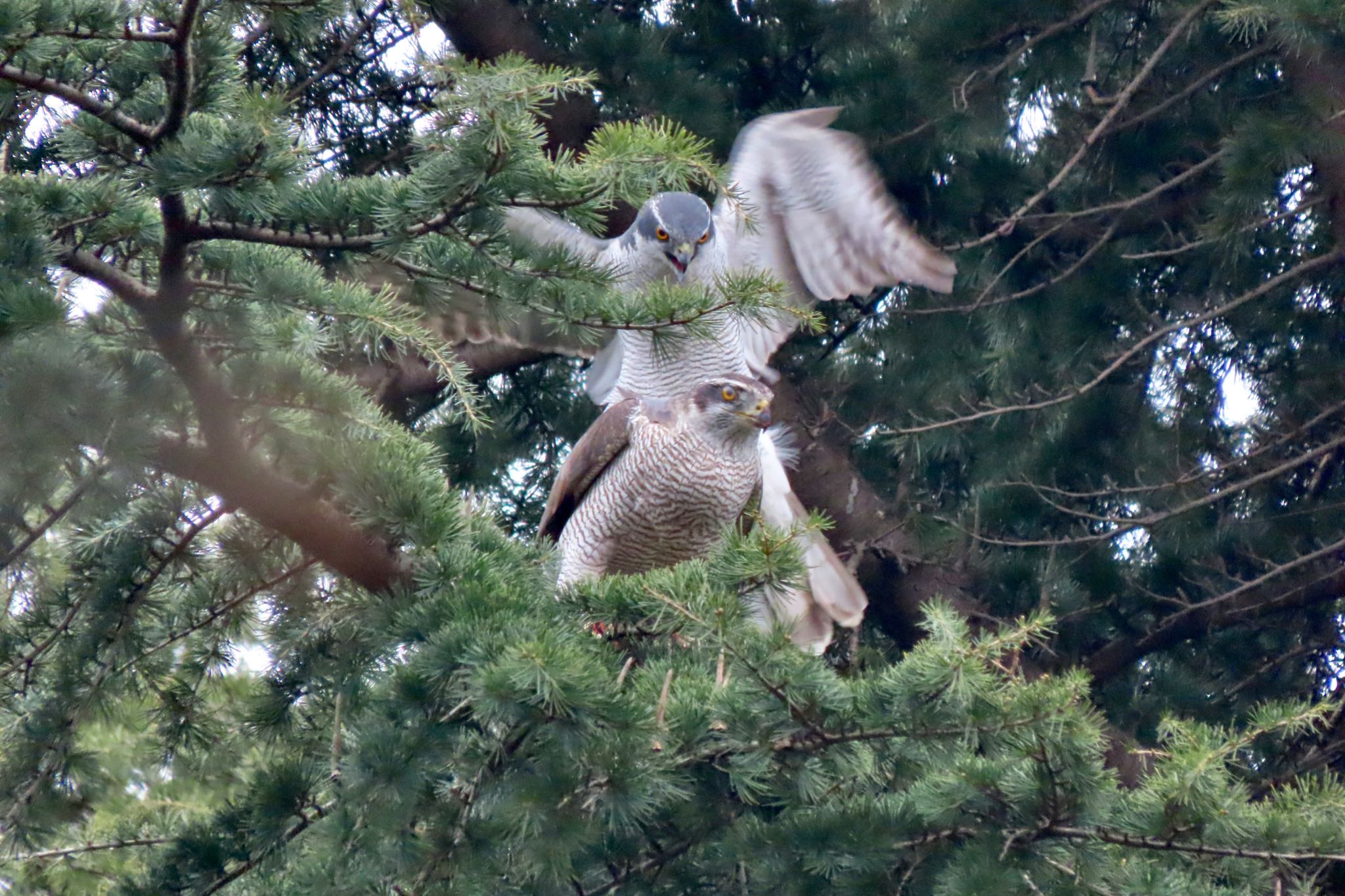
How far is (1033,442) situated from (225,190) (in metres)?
3.92

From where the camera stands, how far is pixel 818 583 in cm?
493

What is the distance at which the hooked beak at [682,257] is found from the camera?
15.7ft

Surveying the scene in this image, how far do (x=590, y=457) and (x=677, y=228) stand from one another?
87cm

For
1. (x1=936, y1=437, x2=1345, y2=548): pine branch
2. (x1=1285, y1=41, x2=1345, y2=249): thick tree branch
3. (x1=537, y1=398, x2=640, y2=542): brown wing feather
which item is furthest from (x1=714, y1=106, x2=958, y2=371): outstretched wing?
(x1=1285, y1=41, x2=1345, y2=249): thick tree branch

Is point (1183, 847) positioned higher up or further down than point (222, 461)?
further down

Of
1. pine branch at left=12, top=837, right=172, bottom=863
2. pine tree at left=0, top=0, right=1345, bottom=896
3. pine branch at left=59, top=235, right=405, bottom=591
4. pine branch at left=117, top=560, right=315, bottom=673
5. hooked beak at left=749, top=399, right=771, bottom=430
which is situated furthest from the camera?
hooked beak at left=749, top=399, right=771, bottom=430

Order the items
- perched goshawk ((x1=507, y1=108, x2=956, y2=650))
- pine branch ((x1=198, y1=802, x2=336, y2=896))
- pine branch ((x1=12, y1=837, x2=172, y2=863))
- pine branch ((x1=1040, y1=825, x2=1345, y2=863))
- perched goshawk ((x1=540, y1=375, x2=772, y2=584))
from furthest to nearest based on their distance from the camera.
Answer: perched goshawk ((x1=507, y1=108, x2=956, y2=650)) < perched goshawk ((x1=540, y1=375, x2=772, y2=584)) < pine branch ((x1=12, y1=837, x2=172, y2=863)) < pine branch ((x1=198, y1=802, x2=336, y2=896)) < pine branch ((x1=1040, y1=825, x2=1345, y2=863))

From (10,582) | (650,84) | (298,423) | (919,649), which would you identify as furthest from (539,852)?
(650,84)

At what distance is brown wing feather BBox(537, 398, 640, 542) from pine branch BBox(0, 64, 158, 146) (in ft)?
7.64

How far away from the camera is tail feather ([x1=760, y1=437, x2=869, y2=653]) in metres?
4.89

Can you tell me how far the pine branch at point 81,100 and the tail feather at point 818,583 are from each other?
9.05 feet

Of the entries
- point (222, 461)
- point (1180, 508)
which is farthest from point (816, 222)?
point (222, 461)

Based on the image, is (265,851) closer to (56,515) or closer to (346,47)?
(56,515)

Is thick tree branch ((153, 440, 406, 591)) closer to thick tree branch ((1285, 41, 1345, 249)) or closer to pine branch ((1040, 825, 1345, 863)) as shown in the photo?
pine branch ((1040, 825, 1345, 863))
